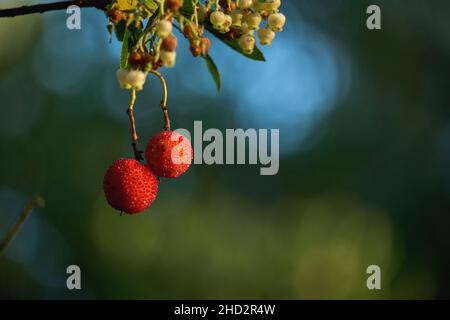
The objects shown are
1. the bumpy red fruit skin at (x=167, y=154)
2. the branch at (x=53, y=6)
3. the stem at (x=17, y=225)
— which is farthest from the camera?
the bumpy red fruit skin at (x=167, y=154)

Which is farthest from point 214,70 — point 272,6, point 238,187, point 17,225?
point 238,187

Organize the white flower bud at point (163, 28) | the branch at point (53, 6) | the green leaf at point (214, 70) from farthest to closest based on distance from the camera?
the green leaf at point (214, 70) → the branch at point (53, 6) → the white flower bud at point (163, 28)

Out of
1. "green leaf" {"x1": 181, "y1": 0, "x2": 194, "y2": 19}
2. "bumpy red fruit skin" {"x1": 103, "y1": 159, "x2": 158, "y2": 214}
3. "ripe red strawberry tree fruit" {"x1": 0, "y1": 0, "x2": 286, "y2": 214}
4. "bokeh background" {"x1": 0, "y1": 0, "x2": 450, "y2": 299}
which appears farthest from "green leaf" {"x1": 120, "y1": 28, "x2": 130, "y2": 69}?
"bokeh background" {"x1": 0, "y1": 0, "x2": 450, "y2": 299}

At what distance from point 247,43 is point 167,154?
359 mm

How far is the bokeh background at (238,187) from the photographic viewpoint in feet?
33.6

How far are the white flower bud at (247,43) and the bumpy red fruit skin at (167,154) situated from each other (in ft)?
1.06

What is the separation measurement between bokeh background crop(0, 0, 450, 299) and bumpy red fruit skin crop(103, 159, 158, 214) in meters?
8.40

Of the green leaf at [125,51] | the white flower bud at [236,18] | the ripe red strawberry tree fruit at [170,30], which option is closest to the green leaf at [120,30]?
the ripe red strawberry tree fruit at [170,30]

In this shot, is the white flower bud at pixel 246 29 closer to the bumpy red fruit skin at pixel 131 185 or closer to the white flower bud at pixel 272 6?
the white flower bud at pixel 272 6

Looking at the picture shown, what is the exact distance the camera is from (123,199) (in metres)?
1.45

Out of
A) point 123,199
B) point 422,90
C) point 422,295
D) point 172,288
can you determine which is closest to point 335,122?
point 422,90

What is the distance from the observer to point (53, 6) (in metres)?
1.09

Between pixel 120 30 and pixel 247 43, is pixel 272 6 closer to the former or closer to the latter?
pixel 247 43

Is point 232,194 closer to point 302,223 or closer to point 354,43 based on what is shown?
Answer: point 302,223
